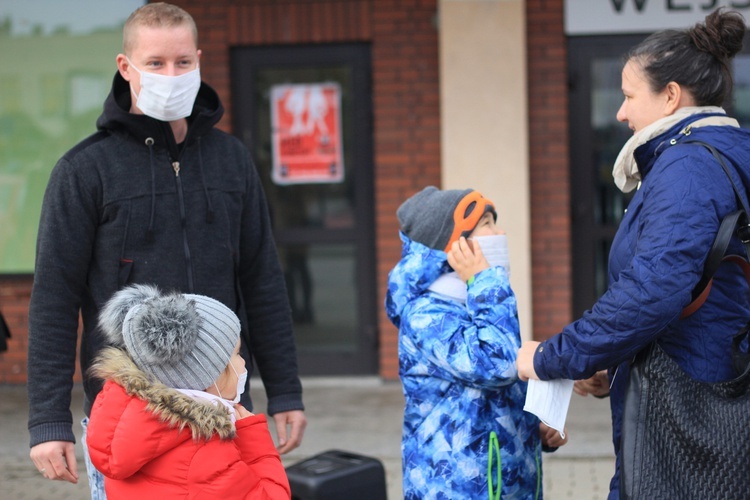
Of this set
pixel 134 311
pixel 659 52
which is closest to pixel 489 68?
pixel 659 52

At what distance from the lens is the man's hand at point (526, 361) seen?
254 cm

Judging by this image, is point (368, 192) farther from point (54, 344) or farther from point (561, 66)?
point (54, 344)

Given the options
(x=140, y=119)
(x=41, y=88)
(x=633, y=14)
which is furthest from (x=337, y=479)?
(x=41, y=88)

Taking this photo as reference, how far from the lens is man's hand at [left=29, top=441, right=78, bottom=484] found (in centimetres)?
269

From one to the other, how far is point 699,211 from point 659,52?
48 centimetres

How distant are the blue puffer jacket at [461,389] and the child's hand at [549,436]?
0.44 ft

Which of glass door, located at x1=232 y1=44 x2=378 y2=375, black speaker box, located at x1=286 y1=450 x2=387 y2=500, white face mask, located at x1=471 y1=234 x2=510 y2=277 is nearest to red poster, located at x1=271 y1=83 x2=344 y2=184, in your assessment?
glass door, located at x1=232 y1=44 x2=378 y2=375

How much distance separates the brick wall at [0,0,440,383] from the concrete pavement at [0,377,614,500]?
3.54ft

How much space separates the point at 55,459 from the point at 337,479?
1.29m

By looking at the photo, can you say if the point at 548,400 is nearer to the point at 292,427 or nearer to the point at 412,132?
the point at 292,427

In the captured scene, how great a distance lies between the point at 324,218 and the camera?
7.43 m

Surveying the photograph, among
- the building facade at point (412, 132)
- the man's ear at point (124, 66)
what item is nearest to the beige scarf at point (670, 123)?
the man's ear at point (124, 66)

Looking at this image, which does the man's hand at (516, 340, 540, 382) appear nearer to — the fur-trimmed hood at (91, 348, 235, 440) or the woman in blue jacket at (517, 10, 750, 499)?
the woman in blue jacket at (517, 10, 750, 499)

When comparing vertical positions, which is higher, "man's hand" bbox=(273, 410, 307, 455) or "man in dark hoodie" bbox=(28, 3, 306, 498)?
"man in dark hoodie" bbox=(28, 3, 306, 498)
